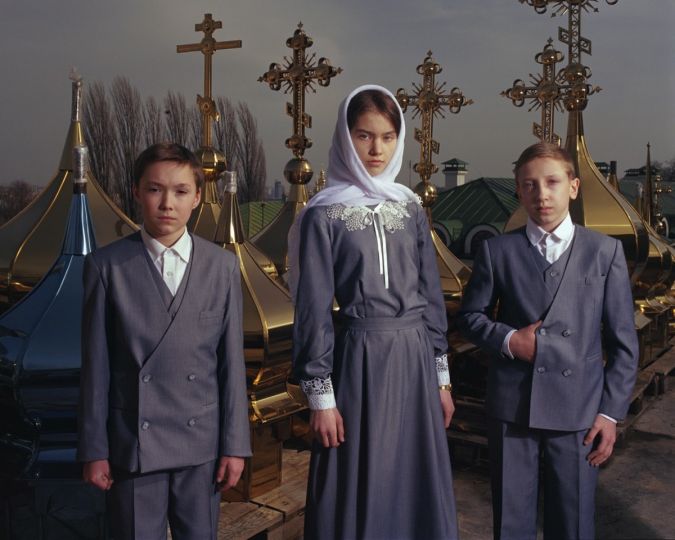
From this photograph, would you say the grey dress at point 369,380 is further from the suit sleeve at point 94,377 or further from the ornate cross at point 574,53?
the ornate cross at point 574,53

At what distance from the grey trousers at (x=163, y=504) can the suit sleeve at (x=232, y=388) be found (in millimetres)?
100

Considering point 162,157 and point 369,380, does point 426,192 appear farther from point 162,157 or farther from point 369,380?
point 162,157

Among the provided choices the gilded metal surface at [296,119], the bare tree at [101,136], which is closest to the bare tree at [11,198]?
the bare tree at [101,136]

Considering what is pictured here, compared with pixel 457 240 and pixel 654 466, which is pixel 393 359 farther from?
pixel 457 240

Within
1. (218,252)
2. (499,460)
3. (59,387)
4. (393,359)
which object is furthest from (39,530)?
(499,460)

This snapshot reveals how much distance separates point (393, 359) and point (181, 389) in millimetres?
702

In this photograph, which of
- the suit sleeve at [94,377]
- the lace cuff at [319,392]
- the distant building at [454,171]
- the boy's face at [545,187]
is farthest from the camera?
the distant building at [454,171]

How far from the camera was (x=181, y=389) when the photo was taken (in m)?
2.24

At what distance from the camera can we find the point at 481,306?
9.16 ft

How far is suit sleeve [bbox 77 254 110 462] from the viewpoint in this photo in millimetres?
2150

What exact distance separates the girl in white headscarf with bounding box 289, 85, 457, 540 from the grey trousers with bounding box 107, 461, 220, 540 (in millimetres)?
387

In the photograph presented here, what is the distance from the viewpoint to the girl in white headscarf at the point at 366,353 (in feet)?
8.00

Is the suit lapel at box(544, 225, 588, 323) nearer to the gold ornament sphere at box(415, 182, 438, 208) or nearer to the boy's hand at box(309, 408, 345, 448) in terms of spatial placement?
the boy's hand at box(309, 408, 345, 448)

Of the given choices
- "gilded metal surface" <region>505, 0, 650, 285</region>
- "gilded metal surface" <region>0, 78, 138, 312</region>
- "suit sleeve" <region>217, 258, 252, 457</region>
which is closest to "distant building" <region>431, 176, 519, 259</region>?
"gilded metal surface" <region>505, 0, 650, 285</region>
